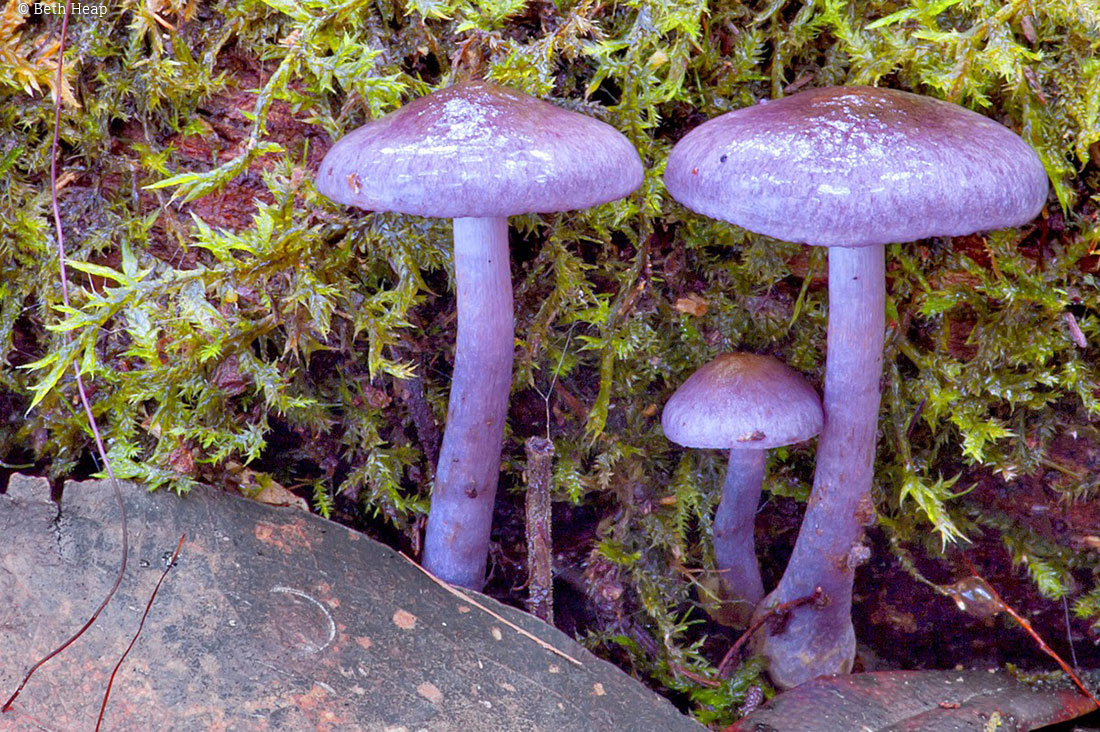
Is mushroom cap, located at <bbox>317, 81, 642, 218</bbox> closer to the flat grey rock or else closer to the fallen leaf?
the flat grey rock

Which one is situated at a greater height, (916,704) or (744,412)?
(744,412)

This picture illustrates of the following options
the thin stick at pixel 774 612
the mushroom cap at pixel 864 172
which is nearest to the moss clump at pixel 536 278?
the thin stick at pixel 774 612

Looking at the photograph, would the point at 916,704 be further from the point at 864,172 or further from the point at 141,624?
the point at 141,624

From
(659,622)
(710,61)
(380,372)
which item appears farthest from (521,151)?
(659,622)

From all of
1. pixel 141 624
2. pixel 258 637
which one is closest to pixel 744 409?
pixel 258 637

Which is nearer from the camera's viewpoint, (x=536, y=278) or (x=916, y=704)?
(x=916, y=704)

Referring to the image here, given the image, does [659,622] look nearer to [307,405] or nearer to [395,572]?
[395,572]

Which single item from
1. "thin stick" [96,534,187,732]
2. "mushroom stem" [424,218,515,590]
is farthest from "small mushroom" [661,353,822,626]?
"thin stick" [96,534,187,732]
